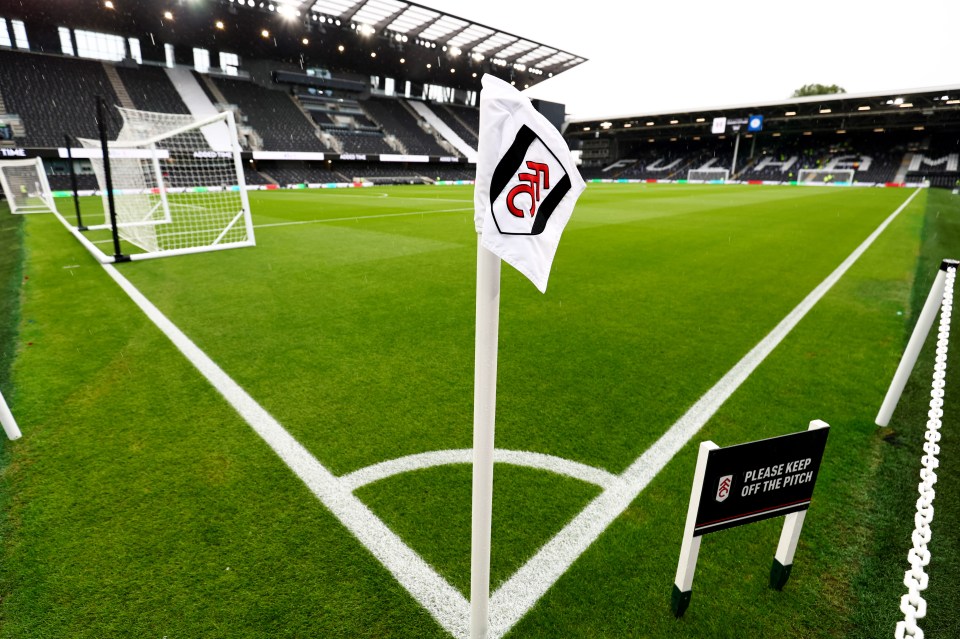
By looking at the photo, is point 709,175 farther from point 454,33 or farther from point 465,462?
point 465,462

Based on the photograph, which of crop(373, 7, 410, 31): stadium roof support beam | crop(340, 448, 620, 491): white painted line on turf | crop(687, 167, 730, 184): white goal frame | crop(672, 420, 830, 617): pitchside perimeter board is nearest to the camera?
crop(672, 420, 830, 617): pitchside perimeter board

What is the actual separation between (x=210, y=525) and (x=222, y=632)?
2.10 feet

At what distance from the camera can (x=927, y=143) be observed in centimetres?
5166

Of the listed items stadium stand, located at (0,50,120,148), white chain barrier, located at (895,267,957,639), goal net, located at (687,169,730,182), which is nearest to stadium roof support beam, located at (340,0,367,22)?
stadium stand, located at (0,50,120,148)

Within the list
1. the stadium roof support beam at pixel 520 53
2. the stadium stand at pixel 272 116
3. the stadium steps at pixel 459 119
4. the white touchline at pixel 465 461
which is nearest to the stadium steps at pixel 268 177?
the stadium stand at pixel 272 116

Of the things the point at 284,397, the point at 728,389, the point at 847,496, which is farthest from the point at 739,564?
the point at 284,397

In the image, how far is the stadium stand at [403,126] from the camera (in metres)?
52.6

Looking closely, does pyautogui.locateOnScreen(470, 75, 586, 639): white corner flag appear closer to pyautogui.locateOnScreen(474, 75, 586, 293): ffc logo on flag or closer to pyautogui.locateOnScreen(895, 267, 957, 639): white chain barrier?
pyautogui.locateOnScreen(474, 75, 586, 293): ffc logo on flag

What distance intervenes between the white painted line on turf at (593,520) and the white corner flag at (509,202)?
30.2 inches

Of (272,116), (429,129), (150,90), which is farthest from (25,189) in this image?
(429,129)

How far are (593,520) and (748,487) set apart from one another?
837mm

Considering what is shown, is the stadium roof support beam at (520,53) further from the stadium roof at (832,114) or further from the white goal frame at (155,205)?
the white goal frame at (155,205)

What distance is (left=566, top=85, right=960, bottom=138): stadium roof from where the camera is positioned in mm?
44966

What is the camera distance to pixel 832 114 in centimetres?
5103
